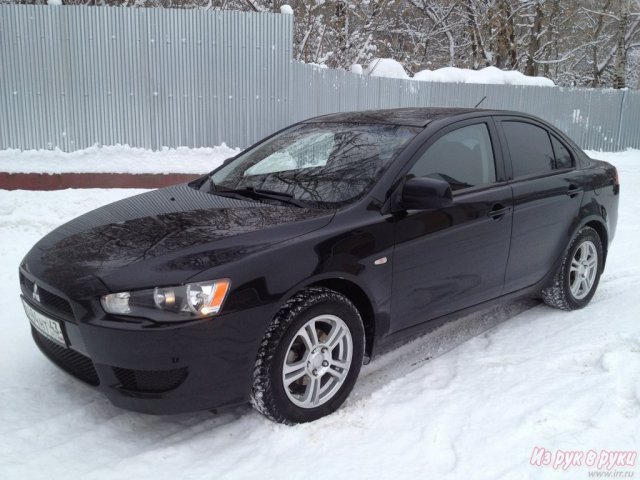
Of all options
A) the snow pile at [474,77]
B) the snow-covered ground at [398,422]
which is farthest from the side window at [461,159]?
the snow pile at [474,77]

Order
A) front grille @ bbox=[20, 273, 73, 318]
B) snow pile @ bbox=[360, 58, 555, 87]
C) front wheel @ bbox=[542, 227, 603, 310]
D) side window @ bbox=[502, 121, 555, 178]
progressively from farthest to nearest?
1. snow pile @ bbox=[360, 58, 555, 87]
2. front wheel @ bbox=[542, 227, 603, 310]
3. side window @ bbox=[502, 121, 555, 178]
4. front grille @ bbox=[20, 273, 73, 318]

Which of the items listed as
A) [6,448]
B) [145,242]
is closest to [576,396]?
[145,242]

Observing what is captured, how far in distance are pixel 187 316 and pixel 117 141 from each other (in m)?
7.80

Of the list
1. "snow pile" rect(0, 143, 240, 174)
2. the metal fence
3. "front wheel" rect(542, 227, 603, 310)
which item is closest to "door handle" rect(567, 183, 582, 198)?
"front wheel" rect(542, 227, 603, 310)

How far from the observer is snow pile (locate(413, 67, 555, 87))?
47.6ft

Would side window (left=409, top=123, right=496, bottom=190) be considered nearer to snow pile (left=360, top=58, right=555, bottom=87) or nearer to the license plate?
the license plate

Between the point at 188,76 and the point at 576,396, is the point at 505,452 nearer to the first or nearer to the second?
the point at 576,396

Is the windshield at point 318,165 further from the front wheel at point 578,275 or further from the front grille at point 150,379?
the front wheel at point 578,275

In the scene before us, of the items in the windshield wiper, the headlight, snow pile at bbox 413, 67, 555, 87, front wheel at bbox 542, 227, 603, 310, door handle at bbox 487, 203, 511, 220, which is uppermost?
snow pile at bbox 413, 67, 555, 87

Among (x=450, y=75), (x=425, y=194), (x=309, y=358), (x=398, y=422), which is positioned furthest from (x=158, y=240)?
(x=450, y=75)

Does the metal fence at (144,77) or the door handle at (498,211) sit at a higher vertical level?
the metal fence at (144,77)

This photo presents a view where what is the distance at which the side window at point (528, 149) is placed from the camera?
4.41 metres

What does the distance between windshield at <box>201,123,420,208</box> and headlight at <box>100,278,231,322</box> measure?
94 cm

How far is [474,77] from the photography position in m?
14.9
